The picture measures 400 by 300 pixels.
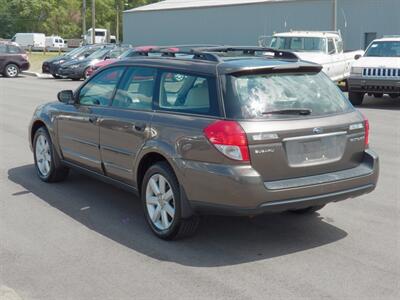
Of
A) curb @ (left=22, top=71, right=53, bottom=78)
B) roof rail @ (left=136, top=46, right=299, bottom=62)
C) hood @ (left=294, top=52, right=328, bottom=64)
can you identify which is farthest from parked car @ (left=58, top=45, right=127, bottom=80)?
roof rail @ (left=136, top=46, right=299, bottom=62)

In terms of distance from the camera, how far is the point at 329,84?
559cm

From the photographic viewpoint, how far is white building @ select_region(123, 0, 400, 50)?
36.8 meters

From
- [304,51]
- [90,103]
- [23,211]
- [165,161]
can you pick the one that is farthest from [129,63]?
[304,51]

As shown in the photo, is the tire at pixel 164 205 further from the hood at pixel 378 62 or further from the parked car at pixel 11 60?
the parked car at pixel 11 60

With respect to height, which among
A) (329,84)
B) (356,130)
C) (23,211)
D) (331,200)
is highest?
(329,84)

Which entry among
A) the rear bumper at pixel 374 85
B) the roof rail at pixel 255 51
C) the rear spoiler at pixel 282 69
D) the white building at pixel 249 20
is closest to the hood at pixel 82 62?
the white building at pixel 249 20

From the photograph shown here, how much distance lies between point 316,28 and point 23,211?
3565 cm

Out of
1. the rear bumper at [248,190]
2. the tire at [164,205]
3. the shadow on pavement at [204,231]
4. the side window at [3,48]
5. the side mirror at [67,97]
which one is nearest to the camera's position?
the rear bumper at [248,190]

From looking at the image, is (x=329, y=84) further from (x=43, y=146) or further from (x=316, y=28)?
(x=316, y=28)

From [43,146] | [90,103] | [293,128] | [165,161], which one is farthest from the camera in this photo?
[43,146]

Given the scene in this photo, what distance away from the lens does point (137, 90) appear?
19.3ft

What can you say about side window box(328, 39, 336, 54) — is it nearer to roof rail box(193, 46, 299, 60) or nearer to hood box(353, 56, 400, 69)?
hood box(353, 56, 400, 69)

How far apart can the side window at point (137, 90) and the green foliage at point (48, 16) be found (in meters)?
89.0

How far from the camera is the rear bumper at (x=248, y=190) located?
4.72 meters
